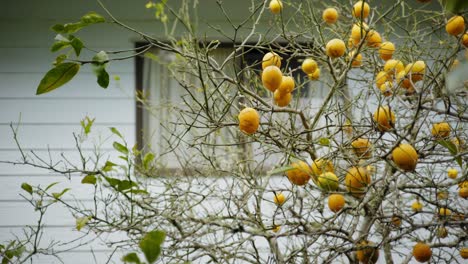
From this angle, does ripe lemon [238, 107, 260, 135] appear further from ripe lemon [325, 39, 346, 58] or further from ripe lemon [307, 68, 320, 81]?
ripe lemon [307, 68, 320, 81]

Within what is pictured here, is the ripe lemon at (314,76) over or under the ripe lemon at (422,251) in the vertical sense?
over

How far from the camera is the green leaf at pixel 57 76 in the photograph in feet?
2.46

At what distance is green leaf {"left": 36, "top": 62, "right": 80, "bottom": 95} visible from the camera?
A: 750 millimetres

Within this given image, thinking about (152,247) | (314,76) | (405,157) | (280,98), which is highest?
(314,76)

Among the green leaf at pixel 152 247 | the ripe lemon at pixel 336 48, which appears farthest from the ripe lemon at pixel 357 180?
the green leaf at pixel 152 247

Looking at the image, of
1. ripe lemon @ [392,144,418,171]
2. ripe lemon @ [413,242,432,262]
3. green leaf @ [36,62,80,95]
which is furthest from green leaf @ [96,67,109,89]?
ripe lemon @ [413,242,432,262]

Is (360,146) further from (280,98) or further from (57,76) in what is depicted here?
(57,76)

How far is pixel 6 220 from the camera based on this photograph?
3.53m

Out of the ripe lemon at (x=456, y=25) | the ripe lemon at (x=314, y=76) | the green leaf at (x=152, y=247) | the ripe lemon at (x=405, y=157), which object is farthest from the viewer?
the ripe lemon at (x=314, y=76)

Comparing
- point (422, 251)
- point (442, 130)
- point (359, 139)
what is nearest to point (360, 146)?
point (359, 139)

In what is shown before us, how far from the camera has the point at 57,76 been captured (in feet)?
2.48

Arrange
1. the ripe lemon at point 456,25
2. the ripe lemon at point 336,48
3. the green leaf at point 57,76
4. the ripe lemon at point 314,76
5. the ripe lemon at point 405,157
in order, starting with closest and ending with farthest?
1. the green leaf at point 57,76
2. the ripe lemon at point 405,157
3. the ripe lemon at point 456,25
4. the ripe lemon at point 336,48
5. the ripe lemon at point 314,76

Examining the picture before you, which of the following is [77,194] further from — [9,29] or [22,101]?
[9,29]

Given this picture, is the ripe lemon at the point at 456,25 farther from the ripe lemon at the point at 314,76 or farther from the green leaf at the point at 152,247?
the green leaf at the point at 152,247
